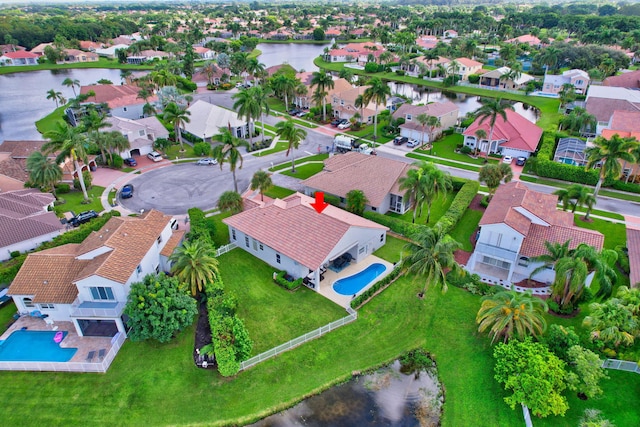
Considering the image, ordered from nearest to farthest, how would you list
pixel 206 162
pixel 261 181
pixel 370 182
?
pixel 261 181, pixel 370 182, pixel 206 162

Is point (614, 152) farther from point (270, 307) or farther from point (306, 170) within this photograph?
point (270, 307)

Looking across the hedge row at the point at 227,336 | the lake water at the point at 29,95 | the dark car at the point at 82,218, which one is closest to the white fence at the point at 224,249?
the hedge row at the point at 227,336

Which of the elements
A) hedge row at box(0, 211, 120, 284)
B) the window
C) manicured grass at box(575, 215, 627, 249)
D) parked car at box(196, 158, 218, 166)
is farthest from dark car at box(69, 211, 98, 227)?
manicured grass at box(575, 215, 627, 249)

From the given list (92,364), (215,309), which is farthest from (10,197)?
(215,309)

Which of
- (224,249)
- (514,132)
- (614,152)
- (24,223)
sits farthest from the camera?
(514,132)

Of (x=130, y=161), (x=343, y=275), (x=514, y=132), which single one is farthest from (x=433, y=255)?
(x=130, y=161)

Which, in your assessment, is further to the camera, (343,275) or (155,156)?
(155,156)
